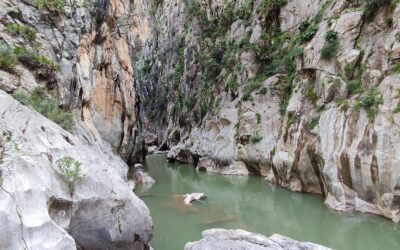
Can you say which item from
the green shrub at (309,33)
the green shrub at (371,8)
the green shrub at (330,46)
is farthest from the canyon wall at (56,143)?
the green shrub at (371,8)

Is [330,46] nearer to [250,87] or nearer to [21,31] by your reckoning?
[250,87]

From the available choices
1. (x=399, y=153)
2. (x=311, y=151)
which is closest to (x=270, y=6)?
(x=311, y=151)

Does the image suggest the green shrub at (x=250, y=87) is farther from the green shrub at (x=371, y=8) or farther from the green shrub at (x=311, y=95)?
the green shrub at (x=371, y=8)

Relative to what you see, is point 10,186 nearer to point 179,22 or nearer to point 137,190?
point 137,190

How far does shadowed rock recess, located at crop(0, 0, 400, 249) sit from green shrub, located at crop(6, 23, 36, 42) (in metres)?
0.06

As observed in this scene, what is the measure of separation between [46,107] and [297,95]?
14.5m

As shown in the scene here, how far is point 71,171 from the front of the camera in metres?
7.36

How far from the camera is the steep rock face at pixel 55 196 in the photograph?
5828 mm

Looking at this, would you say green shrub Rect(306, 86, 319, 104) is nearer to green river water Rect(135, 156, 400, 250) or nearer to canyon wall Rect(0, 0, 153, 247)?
green river water Rect(135, 156, 400, 250)

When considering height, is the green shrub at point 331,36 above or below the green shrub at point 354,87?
above

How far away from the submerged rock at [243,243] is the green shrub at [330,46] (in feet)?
42.0

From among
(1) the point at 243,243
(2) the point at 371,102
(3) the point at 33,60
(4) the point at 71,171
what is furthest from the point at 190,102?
(4) the point at 71,171

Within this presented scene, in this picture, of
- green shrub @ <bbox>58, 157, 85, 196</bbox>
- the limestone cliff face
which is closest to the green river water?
the limestone cliff face

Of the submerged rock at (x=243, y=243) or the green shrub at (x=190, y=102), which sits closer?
the submerged rock at (x=243, y=243)
